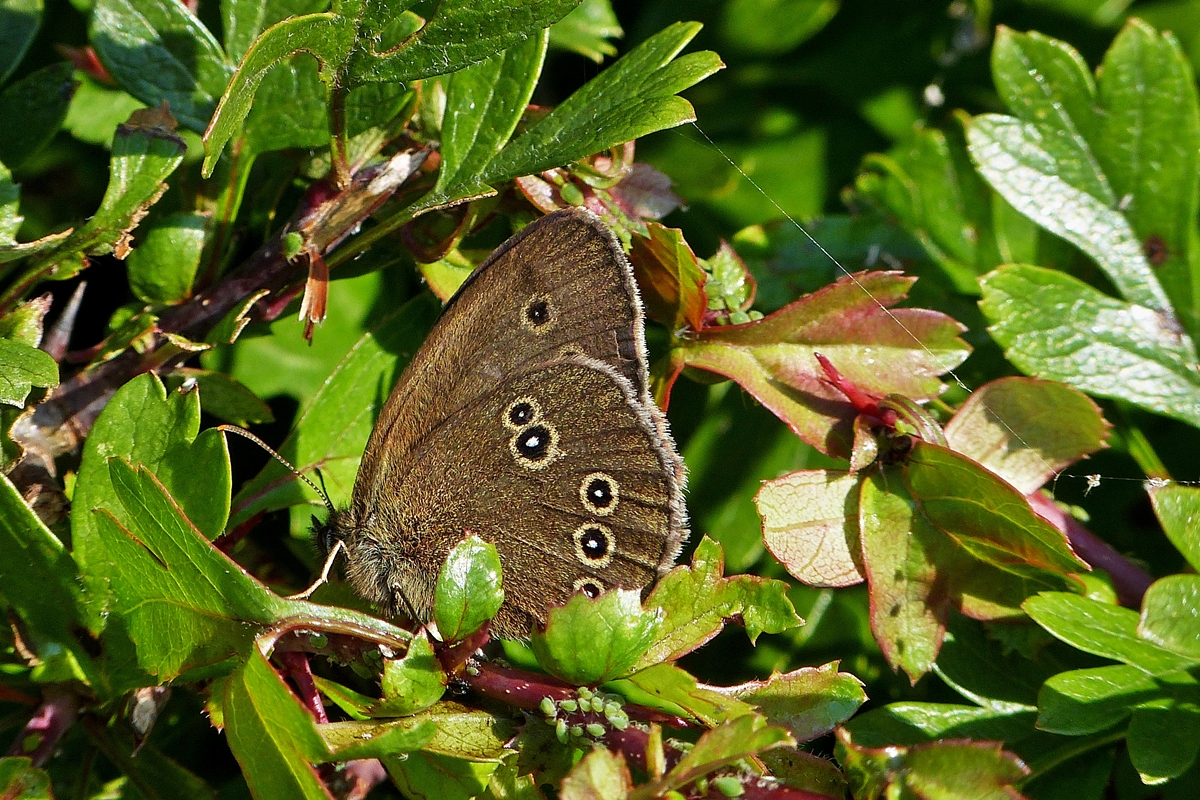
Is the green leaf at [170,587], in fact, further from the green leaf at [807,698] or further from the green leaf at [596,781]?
the green leaf at [807,698]

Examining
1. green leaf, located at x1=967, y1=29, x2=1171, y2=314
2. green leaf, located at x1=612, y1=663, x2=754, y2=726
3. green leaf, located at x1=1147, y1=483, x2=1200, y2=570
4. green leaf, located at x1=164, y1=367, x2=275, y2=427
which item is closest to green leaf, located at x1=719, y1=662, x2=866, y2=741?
green leaf, located at x1=612, y1=663, x2=754, y2=726

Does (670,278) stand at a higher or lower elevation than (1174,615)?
higher

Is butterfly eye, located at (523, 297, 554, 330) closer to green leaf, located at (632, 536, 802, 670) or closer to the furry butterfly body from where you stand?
the furry butterfly body

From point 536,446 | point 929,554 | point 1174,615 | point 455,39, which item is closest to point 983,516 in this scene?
point 929,554

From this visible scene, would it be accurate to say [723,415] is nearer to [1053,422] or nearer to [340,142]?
[1053,422]

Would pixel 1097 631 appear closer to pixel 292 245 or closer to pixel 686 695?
pixel 686 695

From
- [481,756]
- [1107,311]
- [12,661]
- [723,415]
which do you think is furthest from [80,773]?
[1107,311]

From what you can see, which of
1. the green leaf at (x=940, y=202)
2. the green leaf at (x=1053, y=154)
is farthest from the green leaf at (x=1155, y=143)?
the green leaf at (x=940, y=202)
